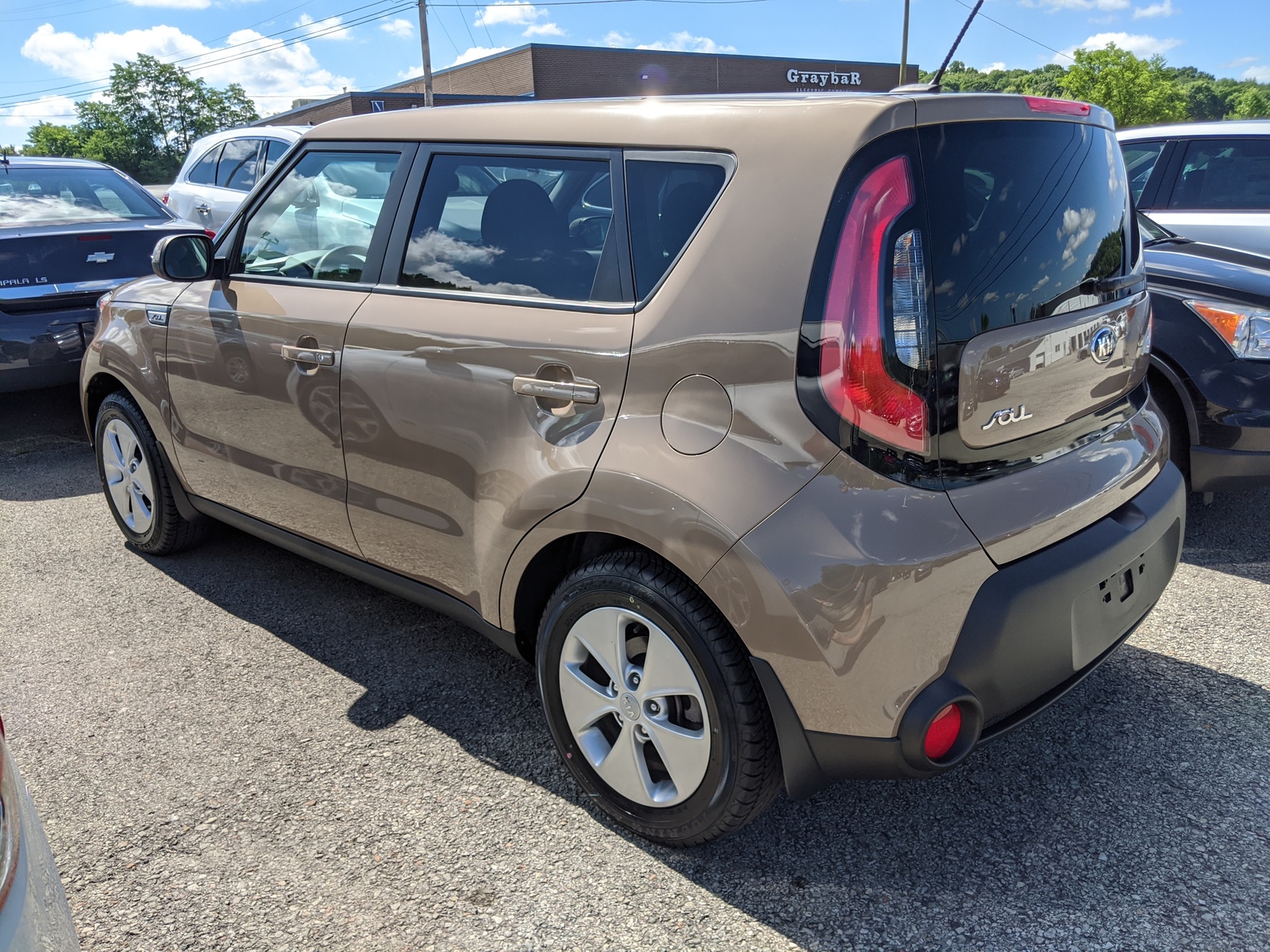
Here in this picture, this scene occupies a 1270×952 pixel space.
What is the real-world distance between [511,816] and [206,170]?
9107 millimetres

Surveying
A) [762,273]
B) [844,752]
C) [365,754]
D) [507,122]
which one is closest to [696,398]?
[762,273]

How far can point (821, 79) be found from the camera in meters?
50.8

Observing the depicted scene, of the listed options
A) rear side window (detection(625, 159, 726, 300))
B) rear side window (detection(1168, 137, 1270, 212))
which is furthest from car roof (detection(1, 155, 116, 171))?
rear side window (detection(1168, 137, 1270, 212))

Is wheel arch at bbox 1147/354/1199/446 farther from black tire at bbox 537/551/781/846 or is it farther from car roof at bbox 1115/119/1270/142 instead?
car roof at bbox 1115/119/1270/142

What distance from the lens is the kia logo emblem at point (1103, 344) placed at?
2.30m

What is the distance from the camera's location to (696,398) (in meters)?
2.10

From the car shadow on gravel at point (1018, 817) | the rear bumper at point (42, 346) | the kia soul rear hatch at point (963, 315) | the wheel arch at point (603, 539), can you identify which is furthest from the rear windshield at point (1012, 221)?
the rear bumper at point (42, 346)

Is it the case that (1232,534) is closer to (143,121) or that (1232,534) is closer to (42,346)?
(42,346)

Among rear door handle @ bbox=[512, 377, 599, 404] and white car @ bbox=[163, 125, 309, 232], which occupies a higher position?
white car @ bbox=[163, 125, 309, 232]

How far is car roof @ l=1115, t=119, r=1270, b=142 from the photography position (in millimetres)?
6094

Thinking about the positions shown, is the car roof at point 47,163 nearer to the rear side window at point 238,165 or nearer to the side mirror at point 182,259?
the rear side window at point 238,165

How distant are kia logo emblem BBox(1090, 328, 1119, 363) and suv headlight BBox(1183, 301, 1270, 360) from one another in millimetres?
1899

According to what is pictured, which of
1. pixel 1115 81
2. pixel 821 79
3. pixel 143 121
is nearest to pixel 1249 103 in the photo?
pixel 1115 81

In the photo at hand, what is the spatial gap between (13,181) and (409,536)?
220 inches
